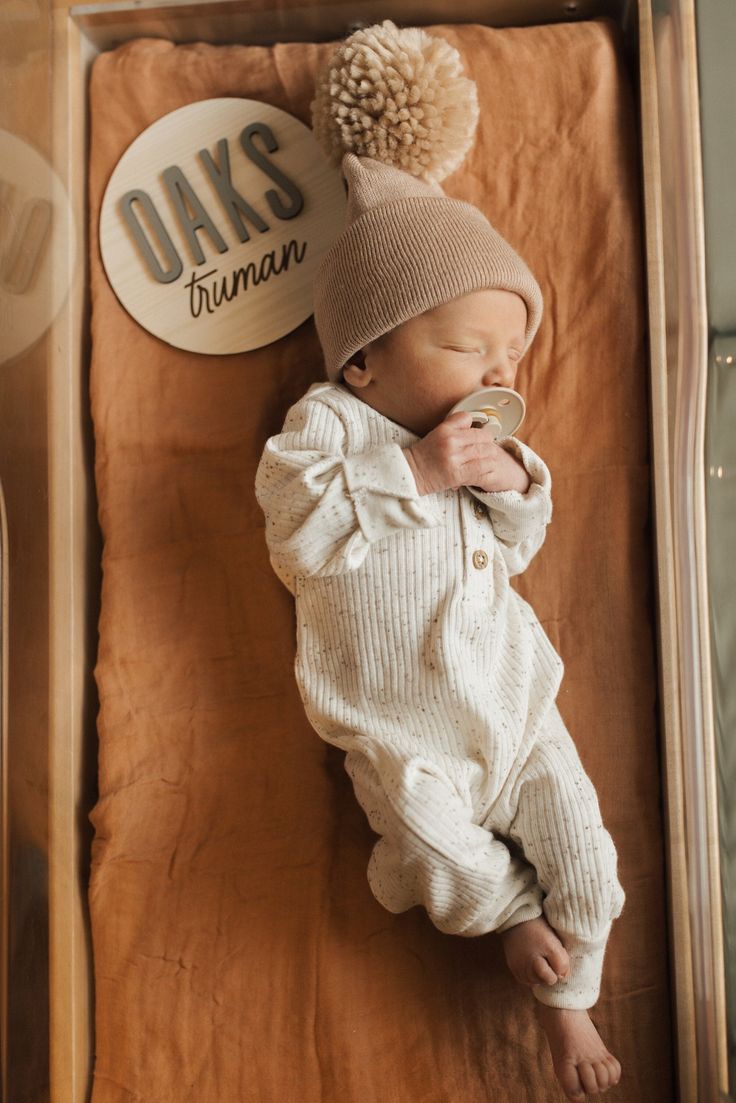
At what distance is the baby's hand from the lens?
1.06 meters

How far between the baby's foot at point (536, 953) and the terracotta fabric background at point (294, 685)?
13 cm

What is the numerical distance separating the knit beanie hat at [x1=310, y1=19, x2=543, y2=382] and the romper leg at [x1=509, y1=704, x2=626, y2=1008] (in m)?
0.53

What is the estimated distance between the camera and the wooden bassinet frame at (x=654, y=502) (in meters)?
1.13

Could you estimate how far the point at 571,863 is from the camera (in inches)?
42.1

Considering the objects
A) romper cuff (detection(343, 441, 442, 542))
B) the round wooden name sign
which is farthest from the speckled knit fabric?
the round wooden name sign

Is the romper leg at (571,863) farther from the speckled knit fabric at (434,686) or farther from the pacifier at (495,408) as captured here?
the pacifier at (495,408)

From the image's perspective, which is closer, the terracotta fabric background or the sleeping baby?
the sleeping baby

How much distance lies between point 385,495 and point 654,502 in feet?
1.29

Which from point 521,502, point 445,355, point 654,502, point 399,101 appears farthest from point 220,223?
point 654,502

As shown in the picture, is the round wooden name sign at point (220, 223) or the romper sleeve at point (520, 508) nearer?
the romper sleeve at point (520, 508)

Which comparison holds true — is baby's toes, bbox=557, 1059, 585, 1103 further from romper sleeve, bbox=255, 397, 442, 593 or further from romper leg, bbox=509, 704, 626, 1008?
romper sleeve, bbox=255, 397, 442, 593

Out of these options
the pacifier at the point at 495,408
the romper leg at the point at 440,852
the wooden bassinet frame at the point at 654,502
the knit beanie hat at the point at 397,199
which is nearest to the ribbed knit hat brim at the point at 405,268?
the knit beanie hat at the point at 397,199

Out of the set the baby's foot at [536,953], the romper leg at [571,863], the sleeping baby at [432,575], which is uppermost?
the sleeping baby at [432,575]

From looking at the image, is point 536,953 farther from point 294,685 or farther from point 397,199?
point 397,199
